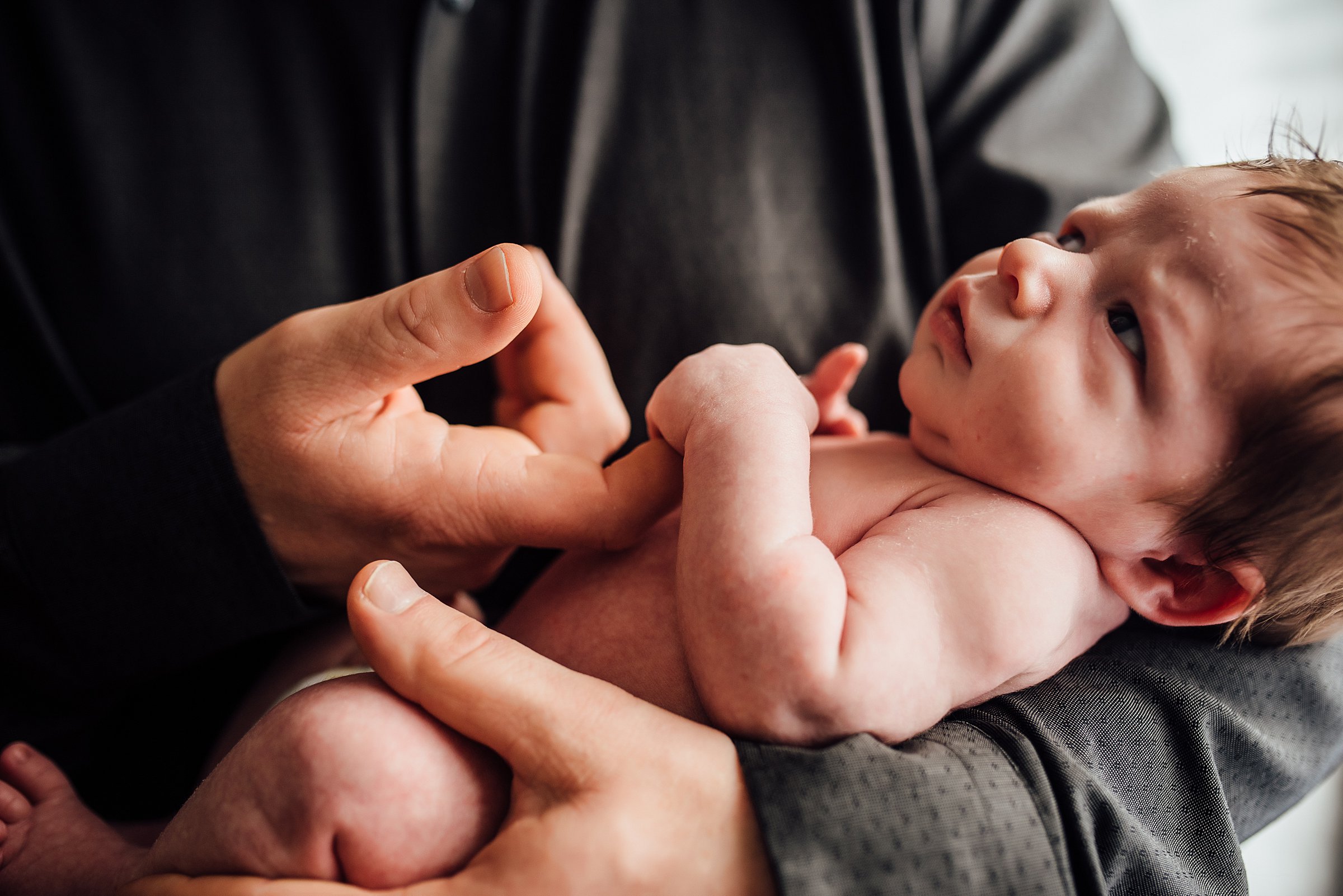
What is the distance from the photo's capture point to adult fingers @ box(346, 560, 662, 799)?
63 centimetres

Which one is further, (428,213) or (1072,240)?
(428,213)

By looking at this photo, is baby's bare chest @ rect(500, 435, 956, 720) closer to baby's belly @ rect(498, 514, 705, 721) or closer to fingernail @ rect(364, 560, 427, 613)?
baby's belly @ rect(498, 514, 705, 721)

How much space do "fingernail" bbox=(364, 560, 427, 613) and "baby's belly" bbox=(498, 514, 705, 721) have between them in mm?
173

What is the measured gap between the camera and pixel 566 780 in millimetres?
617

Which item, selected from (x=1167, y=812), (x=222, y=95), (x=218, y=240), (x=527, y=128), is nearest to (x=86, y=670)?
(x=218, y=240)

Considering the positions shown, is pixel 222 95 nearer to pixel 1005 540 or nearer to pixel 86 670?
pixel 86 670

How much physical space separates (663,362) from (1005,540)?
551 millimetres

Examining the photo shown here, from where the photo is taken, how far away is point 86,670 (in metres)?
0.89

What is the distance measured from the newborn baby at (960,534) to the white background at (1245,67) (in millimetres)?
1082

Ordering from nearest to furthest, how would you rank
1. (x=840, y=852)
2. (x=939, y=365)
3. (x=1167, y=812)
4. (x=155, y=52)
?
(x=840, y=852) < (x=1167, y=812) < (x=939, y=365) < (x=155, y=52)

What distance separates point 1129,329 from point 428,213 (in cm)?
90

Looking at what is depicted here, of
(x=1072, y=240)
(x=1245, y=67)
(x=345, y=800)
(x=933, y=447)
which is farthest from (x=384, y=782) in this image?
(x=1245, y=67)

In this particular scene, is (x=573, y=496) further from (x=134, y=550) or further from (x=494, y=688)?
(x=134, y=550)

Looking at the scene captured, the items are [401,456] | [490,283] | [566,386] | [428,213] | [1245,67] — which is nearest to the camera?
[490,283]
